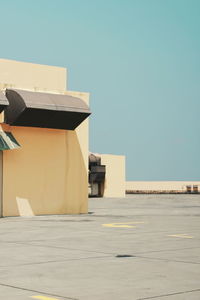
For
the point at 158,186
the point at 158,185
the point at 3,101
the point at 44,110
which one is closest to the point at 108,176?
the point at 158,186

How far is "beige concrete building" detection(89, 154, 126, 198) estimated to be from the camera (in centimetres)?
5504

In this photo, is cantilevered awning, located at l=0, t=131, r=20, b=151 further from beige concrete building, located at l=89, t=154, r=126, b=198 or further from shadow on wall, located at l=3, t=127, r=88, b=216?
beige concrete building, located at l=89, t=154, r=126, b=198

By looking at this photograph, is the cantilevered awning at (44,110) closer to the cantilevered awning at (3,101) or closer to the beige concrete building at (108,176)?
the cantilevered awning at (3,101)

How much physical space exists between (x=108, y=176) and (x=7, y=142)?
3347 centimetres

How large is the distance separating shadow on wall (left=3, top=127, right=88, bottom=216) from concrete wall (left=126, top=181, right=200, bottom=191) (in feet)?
157

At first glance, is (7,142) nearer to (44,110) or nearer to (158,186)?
(44,110)

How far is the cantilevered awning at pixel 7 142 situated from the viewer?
22.7 metres

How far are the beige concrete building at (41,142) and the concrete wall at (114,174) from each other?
29741mm

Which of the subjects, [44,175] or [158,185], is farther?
[158,185]

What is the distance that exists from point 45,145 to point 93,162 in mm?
30286

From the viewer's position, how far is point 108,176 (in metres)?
55.9

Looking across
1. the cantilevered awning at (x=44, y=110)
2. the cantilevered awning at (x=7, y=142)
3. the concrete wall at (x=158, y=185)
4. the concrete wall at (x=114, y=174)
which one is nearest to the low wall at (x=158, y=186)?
the concrete wall at (x=158, y=185)

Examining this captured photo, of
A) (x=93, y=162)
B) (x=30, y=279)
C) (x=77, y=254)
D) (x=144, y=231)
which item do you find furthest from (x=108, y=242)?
(x=93, y=162)

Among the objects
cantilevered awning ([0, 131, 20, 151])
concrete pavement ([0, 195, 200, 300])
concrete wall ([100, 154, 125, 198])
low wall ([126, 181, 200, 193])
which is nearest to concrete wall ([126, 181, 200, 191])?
low wall ([126, 181, 200, 193])
